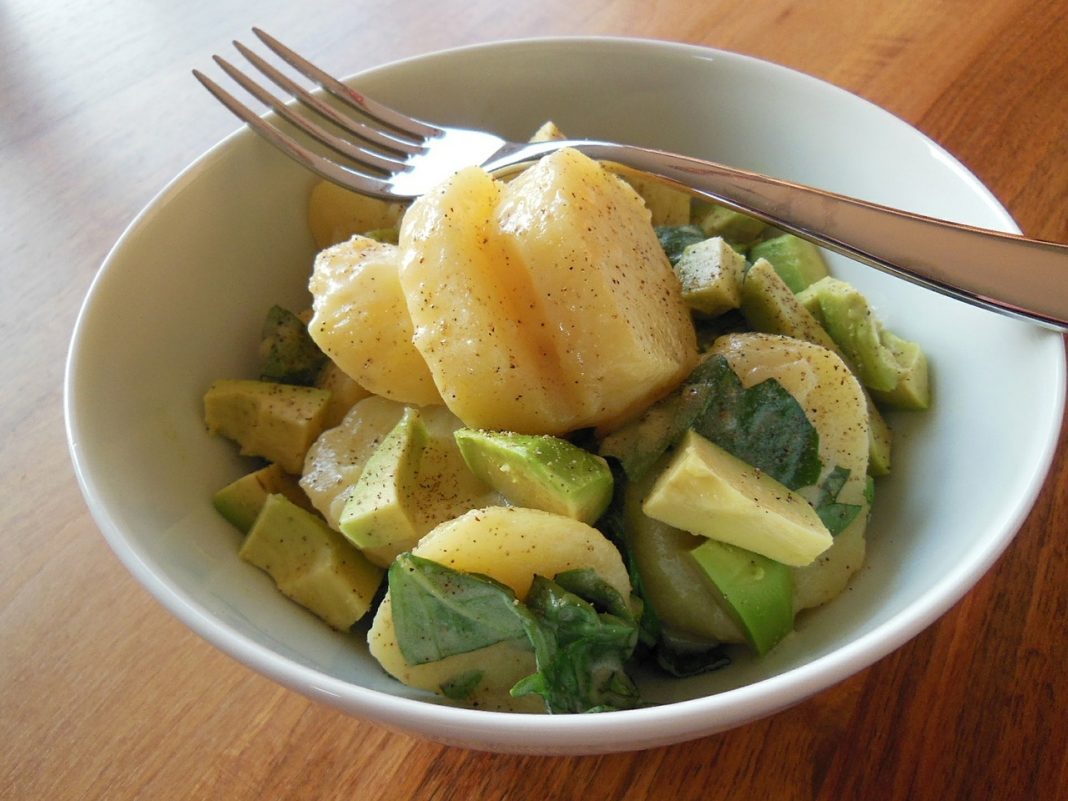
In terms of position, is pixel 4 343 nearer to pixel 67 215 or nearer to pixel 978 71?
pixel 67 215

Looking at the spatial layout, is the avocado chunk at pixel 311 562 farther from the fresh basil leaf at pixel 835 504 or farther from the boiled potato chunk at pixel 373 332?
the fresh basil leaf at pixel 835 504

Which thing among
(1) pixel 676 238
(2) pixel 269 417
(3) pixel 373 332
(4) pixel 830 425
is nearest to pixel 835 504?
(4) pixel 830 425

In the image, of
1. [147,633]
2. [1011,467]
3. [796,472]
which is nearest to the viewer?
[1011,467]

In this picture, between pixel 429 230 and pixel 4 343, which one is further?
pixel 4 343

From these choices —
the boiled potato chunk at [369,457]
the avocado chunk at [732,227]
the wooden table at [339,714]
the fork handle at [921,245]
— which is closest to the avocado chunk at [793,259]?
the avocado chunk at [732,227]

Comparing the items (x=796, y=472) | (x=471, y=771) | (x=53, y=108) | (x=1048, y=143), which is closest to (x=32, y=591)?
(x=471, y=771)

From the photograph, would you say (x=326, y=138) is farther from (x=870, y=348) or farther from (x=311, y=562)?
(x=870, y=348)
